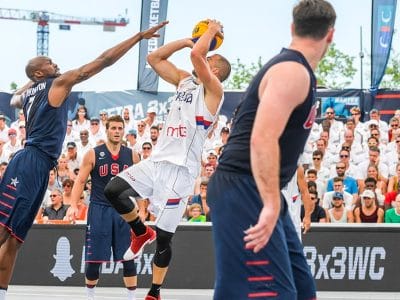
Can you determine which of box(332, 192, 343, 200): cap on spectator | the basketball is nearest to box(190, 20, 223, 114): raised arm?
the basketball

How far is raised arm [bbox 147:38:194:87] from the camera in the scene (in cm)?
1053

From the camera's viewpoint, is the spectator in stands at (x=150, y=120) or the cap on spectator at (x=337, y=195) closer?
the cap on spectator at (x=337, y=195)

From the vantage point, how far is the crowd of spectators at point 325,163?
1589cm

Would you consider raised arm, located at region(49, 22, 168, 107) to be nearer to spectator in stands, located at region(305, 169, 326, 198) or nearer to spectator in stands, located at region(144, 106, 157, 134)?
spectator in stands, located at region(305, 169, 326, 198)

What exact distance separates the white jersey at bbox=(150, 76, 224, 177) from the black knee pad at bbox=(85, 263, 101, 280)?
78.5 inches

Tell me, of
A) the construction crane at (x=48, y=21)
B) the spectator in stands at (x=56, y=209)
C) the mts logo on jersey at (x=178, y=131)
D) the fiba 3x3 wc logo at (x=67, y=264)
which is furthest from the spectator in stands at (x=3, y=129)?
the construction crane at (x=48, y=21)

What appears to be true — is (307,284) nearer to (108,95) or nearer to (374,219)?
(374,219)

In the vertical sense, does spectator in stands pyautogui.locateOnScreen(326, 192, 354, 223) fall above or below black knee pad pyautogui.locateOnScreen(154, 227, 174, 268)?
below

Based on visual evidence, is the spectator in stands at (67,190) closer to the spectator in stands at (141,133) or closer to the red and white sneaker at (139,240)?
the spectator in stands at (141,133)

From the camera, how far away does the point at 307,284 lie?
633cm

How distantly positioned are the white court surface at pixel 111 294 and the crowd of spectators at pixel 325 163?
1.29 metres

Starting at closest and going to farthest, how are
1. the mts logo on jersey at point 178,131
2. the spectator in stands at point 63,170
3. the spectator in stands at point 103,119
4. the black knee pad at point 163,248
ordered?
the black knee pad at point 163,248 < the mts logo on jersey at point 178,131 < the spectator in stands at point 63,170 < the spectator in stands at point 103,119

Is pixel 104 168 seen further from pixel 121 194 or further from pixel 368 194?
pixel 368 194

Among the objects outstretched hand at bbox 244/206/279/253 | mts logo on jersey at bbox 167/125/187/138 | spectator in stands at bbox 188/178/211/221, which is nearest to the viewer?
outstretched hand at bbox 244/206/279/253
